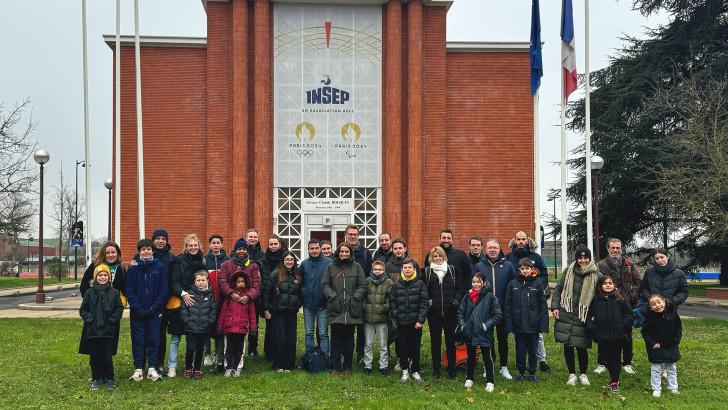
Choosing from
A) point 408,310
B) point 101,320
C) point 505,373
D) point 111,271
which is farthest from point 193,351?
point 505,373

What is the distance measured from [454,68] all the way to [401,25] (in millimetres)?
2600

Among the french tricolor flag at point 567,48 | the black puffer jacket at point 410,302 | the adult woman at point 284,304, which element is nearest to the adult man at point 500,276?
the black puffer jacket at point 410,302

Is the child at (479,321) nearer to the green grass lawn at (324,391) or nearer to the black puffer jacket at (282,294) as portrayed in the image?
the green grass lawn at (324,391)

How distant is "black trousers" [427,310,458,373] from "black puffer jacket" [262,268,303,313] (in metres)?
1.92

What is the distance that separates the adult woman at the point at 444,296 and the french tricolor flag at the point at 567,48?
7.43 metres

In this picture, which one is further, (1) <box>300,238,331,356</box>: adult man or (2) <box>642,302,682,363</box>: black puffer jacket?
(1) <box>300,238,331,356</box>: adult man

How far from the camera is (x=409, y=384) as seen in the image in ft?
28.7

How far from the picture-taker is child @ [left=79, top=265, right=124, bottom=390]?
842 cm

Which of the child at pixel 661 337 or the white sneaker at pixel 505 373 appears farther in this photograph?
the white sneaker at pixel 505 373

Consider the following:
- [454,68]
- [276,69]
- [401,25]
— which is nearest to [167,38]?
[276,69]

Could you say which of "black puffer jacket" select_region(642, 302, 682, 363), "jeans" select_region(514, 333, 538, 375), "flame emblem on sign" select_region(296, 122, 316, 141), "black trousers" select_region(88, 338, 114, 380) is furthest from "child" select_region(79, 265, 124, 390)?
"flame emblem on sign" select_region(296, 122, 316, 141)

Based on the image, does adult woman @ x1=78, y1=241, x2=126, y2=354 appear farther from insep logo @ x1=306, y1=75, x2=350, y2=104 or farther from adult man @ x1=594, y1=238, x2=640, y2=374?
insep logo @ x1=306, y1=75, x2=350, y2=104

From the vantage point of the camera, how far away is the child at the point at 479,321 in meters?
8.56

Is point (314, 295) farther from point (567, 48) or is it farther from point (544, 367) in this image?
point (567, 48)
